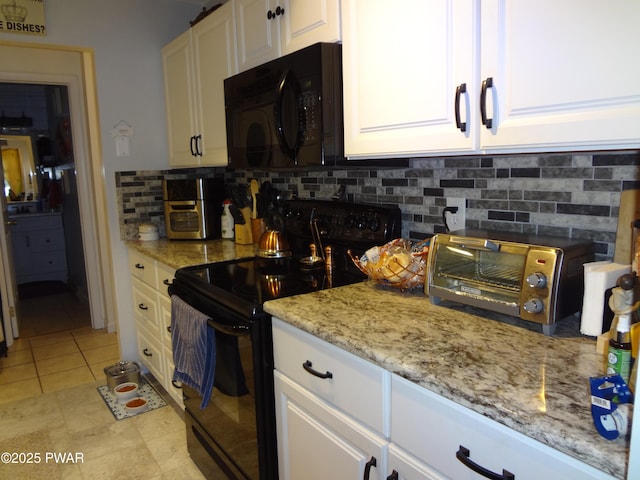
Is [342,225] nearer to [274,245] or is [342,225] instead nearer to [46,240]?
[274,245]

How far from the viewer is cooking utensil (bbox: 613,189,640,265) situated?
44.4 inches

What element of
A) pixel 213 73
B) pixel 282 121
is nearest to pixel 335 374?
pixel 282 121

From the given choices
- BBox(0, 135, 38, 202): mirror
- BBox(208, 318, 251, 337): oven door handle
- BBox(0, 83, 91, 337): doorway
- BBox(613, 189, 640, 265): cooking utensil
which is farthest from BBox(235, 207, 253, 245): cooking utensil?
BBox(0, 135, 38, 202): mirror

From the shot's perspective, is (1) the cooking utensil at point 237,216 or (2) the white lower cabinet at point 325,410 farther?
(1) the cooking utensil at point 237,216

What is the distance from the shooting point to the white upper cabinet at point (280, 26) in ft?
5.30

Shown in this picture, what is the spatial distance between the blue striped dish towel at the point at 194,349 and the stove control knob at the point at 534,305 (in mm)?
1064

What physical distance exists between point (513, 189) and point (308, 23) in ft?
3.03

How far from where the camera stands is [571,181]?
1.30 m

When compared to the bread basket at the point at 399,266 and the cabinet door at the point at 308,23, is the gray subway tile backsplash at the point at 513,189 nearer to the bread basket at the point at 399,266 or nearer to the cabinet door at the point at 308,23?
the bread basket at the point at 399,266

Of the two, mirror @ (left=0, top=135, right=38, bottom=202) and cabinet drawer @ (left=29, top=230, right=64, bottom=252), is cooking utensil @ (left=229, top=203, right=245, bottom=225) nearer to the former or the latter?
cabinet drawer @ (left=29, top=230, right=64, bottom=252)

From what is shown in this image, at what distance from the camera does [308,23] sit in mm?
1693

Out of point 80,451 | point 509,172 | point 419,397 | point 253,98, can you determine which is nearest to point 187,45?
point 253,98

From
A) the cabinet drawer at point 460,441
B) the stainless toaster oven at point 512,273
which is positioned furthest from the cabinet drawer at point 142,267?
the cabinet drawer at point 460,441

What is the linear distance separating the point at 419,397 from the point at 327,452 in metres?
0.44
